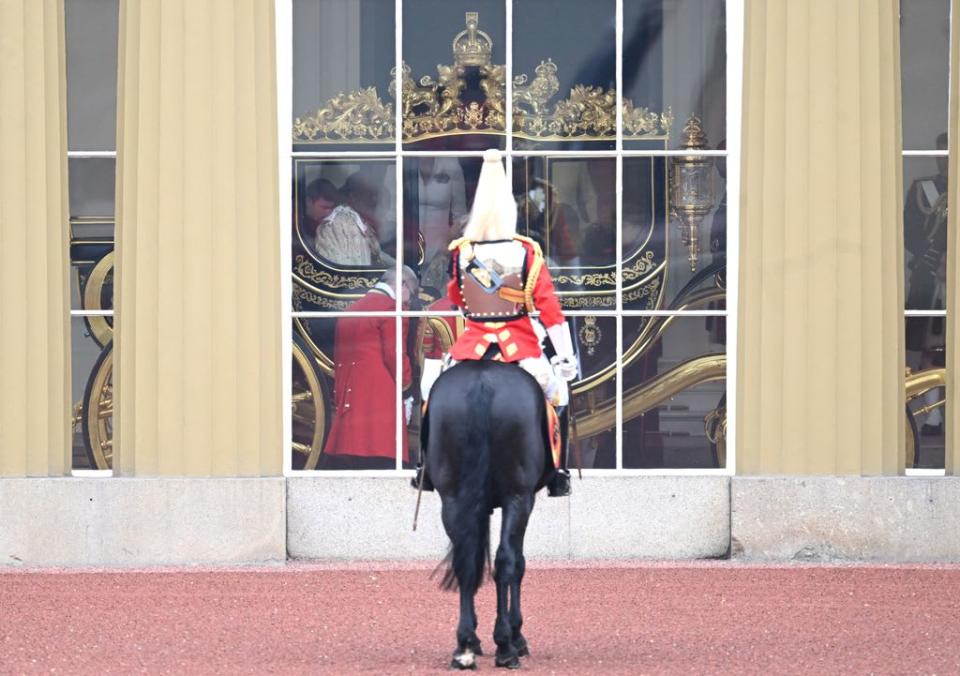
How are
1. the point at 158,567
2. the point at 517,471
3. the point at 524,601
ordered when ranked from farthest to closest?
the point at 158,567
the point at 524,601
the point at 517,471

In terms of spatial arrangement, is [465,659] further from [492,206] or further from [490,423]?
[492,206]

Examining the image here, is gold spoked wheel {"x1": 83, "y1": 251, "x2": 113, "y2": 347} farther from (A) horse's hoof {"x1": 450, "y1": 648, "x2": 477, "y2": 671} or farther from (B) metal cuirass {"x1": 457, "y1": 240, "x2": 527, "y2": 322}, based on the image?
(A) horse's hoof {"x1": 450, "y1": 648, "x2": 477, "y2": 671}

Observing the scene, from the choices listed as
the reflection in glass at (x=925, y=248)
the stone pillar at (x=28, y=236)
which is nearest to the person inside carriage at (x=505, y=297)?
the stone pillar at (x=28, y=236)

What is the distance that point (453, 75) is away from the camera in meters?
12.2

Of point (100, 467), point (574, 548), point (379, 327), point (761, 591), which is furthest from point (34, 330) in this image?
point (761, 591)

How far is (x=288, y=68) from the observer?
12141 mm

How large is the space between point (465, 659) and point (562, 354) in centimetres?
131

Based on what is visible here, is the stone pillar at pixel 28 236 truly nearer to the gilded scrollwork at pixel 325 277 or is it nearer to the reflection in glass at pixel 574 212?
the gilded scrollwork at pixel 325 277

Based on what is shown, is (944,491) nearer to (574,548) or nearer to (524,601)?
→ (574,548)

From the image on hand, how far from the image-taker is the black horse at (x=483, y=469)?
8.24 meters

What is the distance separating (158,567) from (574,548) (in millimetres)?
2392

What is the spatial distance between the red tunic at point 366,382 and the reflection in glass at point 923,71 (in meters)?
3.25

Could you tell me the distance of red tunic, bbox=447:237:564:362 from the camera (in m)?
8.43

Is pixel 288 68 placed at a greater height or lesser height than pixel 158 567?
greater
